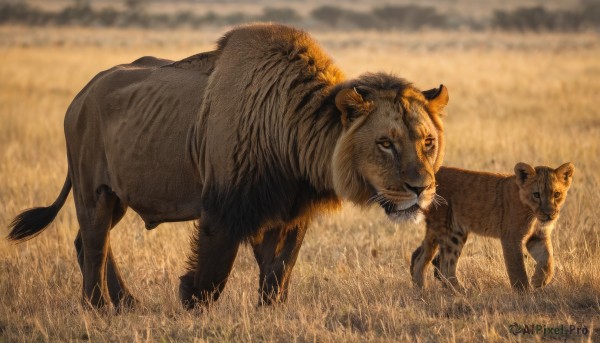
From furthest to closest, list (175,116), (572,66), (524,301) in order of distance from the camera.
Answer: (572,66), (175,116), (524,301)

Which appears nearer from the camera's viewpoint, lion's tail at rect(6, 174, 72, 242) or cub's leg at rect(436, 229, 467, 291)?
cub's leg at rect(436, 229, 467, 291)

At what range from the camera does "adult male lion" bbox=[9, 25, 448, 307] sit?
5.46 m

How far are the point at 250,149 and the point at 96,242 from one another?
1934mm

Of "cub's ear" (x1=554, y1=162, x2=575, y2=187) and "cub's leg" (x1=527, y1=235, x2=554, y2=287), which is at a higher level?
"cub's ear" (x1=554, y1=162, x2=575, y2=187)

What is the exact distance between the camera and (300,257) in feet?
27.0

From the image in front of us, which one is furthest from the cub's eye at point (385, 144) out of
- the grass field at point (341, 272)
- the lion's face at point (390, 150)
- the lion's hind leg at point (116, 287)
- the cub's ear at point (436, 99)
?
the lion's hind leg at point (116, 287)

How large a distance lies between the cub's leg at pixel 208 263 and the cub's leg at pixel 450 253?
1.75 meters

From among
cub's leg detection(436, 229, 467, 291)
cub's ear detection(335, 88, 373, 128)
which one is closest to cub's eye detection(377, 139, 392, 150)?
cub's ear detection(335, 88, 373, 128)

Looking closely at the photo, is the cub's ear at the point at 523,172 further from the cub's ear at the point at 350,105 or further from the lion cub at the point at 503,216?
the cub's ear at the point at 350,105

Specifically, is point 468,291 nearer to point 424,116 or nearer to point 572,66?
point 424,116

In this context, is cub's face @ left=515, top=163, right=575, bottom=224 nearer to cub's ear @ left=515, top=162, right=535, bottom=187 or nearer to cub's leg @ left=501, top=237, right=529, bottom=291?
cub's ear @ left=515, top=162, right=535, bottom=187

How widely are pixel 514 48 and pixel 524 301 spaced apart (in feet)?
112

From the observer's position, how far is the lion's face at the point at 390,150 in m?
5.34

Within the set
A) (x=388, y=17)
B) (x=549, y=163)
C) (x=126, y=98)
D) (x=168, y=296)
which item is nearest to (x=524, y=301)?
(x=168, y=296)
